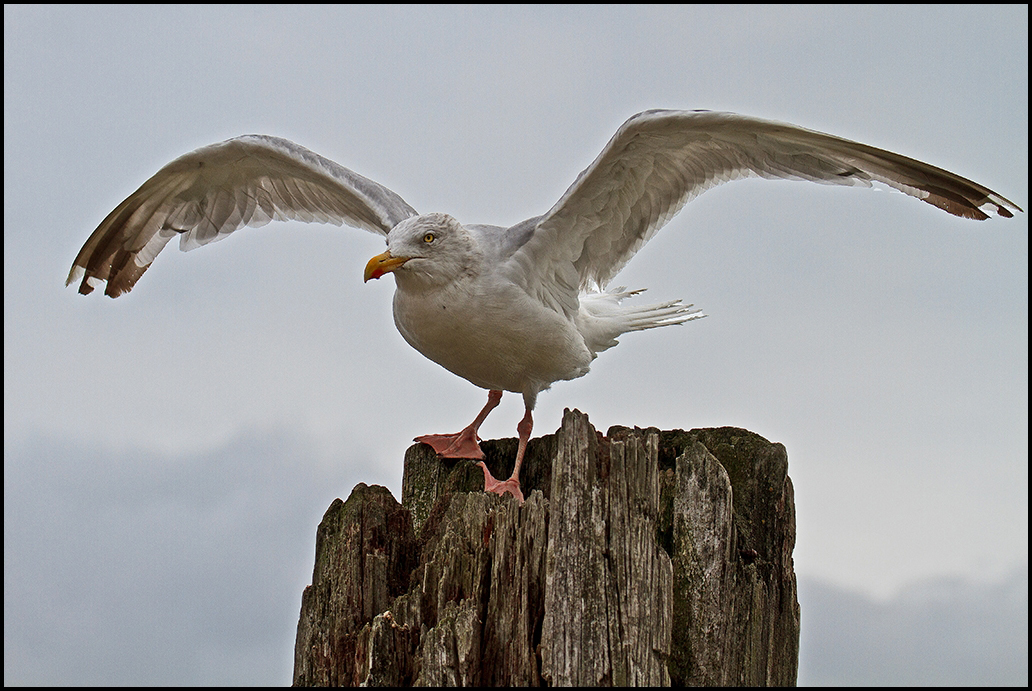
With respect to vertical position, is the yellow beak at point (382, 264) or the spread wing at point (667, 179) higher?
the spread wing at point (667, 179)

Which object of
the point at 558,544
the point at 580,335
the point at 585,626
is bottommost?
the point at 585,626

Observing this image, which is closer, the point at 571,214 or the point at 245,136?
the point at 571,214

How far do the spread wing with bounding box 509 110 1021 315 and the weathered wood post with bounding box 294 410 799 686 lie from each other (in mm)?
2350

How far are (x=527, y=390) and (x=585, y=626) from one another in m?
3.31

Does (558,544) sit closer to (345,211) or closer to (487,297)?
(487,297)

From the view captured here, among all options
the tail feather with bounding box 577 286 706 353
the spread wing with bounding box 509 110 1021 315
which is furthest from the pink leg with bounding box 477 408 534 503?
the tail feather with bounding box 577 286 706 353

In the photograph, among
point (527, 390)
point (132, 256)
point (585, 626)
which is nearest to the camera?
point (585, 626)

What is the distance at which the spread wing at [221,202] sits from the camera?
9.06 metres

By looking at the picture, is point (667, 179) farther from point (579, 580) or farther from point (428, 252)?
point (579, 580)

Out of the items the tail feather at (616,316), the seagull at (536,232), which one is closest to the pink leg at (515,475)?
the seagull at (536,232)

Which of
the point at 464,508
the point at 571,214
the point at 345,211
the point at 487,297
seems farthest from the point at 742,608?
the point at 345,211

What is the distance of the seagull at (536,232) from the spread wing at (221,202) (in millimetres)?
19

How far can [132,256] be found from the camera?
9.77 m

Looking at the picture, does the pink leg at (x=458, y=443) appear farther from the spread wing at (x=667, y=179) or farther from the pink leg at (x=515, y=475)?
the spread wing at (x=667, y=179)
